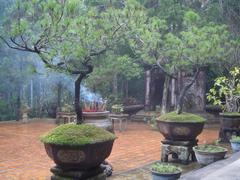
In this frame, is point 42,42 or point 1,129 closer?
point 42,42

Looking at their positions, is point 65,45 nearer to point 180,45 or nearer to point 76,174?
point 76,174

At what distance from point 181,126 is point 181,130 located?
0.26 feet

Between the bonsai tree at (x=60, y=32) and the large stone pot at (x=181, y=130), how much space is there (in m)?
2.42

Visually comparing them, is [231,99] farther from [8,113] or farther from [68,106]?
[8,113]

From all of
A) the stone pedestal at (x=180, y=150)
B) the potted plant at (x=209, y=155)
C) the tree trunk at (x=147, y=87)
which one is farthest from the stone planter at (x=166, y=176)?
the tree trunk at (x=147, y=87)

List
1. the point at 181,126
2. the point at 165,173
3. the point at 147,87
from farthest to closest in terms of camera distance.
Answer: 1. the point at 147,87
2. the point at 181,126
3. the point at 165,173

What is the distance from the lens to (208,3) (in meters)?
13.6

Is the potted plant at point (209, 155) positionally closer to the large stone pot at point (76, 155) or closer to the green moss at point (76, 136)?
the green moss at point (76, 136)

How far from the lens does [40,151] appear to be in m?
8.61

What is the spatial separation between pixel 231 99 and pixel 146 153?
9.70 ft

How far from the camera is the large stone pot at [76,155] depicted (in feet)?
15.4

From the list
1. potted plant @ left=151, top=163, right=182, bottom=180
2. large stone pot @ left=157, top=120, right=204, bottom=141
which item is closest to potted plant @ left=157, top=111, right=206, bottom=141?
large stone pot @ left=157, top=120, right=204, bottom=141

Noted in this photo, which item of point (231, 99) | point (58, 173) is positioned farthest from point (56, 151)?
point (231, 99)

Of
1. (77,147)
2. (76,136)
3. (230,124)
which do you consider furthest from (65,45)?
(230,124)
